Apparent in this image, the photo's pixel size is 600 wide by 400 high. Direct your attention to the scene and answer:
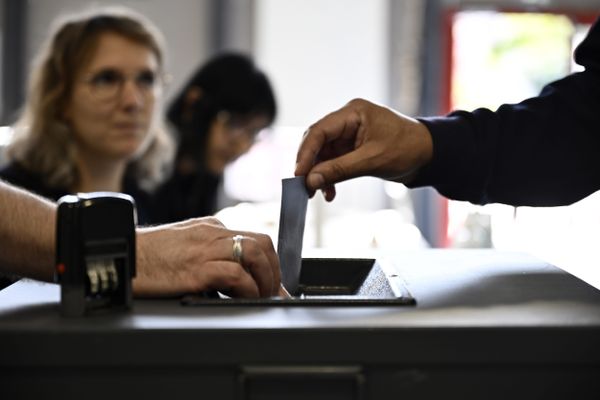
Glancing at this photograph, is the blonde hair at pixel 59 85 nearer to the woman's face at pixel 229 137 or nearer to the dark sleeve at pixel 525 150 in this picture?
the woman's face at pixel 229 137

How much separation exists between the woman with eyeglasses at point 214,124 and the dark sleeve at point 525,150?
→ 5.74 ft

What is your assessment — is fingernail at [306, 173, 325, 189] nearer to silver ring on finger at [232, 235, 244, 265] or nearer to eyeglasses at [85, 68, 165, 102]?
silver ring on finger at [232, 235, 244, 265]

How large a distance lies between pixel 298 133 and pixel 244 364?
398 centimetres

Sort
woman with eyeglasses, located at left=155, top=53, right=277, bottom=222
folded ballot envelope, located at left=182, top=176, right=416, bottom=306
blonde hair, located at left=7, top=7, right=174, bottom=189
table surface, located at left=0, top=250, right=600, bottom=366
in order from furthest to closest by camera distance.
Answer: woman with eyeglasses, located at left=155, top=53, right=277, bottom=222 < blonde hair, located at left=7, top=7, right=174, bottom=189 < folded ballot envelope, located at left=182, top=176, right=416, bottom=306 < table surface, located at left=0, top=250, right=600, bottom=366

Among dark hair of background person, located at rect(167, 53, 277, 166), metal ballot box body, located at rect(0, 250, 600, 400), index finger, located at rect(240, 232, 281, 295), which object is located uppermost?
dark hair of background person, located at rect(167, 53, 277, 166)

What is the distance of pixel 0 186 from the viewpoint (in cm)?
84

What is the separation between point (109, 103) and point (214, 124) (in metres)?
0.53

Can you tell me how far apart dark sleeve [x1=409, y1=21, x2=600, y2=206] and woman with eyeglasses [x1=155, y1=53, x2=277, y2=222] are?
1750 mm

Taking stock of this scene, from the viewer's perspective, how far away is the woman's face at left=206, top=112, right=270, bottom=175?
110 inches

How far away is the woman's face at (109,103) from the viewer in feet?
7.61

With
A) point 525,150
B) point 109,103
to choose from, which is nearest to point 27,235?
point 525,150

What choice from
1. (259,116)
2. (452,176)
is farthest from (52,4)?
(452,176)

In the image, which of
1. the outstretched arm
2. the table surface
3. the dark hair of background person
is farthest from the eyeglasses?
the table surface

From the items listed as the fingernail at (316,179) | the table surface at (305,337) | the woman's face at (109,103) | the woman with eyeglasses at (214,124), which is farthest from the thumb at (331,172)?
the woman with eyeglasses at (214,124)
